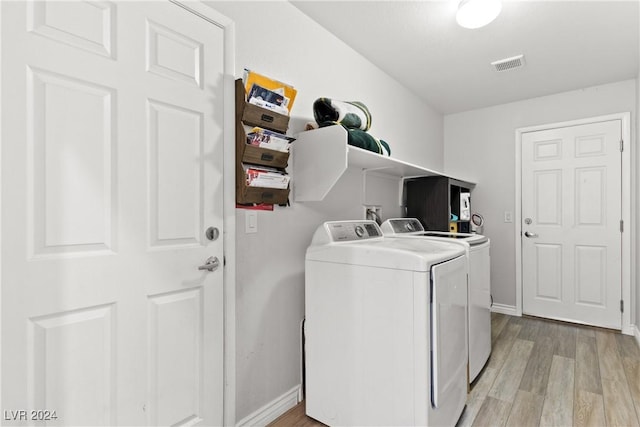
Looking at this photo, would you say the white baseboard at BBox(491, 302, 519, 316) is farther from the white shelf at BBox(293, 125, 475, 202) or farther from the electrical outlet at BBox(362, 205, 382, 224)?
the white shelf at BBox(293, 125, 475, 202)

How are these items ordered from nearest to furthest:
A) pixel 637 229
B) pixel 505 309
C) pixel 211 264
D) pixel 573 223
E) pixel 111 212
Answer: pixel 111 212 < pixel 211 264 < pixel 637 229 < pixel 573 223 < pixel 505 309

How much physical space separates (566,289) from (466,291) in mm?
2323

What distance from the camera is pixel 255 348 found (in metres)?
1.70

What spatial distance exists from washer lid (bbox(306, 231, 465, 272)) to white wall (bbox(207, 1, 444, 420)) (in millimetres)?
224

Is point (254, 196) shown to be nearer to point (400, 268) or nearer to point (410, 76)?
point (400, 268)

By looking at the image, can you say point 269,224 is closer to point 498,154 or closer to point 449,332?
point 449,332

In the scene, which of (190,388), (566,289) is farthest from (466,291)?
(566,289)

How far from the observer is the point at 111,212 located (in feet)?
3.86

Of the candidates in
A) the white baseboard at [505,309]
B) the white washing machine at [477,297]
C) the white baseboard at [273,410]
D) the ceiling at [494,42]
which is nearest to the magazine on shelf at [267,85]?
the ceiling at [494,42]

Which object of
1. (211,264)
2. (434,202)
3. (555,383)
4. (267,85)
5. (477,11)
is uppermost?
(477,11)

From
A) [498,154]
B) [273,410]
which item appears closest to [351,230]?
[273,410]

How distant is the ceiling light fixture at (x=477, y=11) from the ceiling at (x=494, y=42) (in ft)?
0.34

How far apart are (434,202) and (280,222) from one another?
1772 millimetres

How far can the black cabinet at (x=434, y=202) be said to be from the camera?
298 cm
